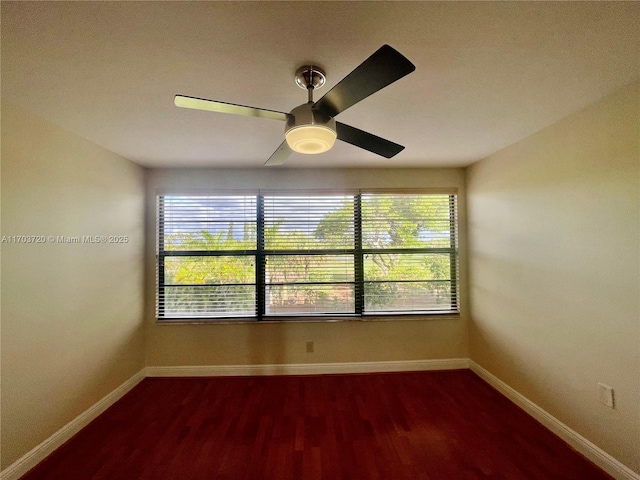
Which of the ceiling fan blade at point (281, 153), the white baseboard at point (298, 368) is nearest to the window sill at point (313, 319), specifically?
the white baseboard at point (298, 368)

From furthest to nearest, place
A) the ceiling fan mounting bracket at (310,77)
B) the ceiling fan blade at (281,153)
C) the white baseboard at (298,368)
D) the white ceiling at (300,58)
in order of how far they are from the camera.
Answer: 1. the white baseboard at (298,368)
2. the ceiling fan blade at (281,153)
3. the ceiling fan mounting bracket at (310,77)
4. the white ceiling at (300,58)

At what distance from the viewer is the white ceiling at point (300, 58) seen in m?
0.97

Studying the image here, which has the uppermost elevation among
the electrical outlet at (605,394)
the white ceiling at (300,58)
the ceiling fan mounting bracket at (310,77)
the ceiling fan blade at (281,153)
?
the white ceiling at (300,58)

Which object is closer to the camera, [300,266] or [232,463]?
[232,463]

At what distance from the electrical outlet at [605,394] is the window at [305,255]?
1.39m

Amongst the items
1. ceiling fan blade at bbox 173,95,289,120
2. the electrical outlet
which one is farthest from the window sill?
ceiling fan blade at bbox 173,95,289,120

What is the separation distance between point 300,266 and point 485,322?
2.15 meters

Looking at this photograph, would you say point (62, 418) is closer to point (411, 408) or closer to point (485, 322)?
point (411, 408)

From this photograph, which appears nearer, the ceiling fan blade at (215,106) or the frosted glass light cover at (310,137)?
the ceiling fan blade at (215,106)

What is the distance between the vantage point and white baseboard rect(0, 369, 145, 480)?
1582 mm

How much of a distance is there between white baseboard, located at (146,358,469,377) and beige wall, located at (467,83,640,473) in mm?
757

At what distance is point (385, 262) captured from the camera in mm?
3000

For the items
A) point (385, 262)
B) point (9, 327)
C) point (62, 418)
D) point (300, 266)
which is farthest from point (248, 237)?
point (62, 418)

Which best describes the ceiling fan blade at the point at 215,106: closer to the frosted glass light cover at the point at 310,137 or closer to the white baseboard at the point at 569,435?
the frosted glass light cover at the point at 310,137
